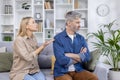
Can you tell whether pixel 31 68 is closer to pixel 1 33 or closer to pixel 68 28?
pixel 68 28

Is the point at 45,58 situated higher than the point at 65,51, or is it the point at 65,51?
the point at 65,51

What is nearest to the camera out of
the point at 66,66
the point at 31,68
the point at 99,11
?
the point at 66,66

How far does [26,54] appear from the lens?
267cm

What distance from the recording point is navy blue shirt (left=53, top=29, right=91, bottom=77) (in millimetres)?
2575

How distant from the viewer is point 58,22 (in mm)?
6043

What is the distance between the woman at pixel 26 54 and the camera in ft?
8.83

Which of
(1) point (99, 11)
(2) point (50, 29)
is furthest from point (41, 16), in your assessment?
(1) point (99, 11)

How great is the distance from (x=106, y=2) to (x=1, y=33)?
2.92 meters

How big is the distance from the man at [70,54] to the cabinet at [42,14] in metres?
3.09

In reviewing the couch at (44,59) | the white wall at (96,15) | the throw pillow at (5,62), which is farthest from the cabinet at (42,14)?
the throw pillow at (5,62)

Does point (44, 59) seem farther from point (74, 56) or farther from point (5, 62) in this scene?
point (74, 56)

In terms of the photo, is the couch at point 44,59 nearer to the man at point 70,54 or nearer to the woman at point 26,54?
the woman at point 26,54

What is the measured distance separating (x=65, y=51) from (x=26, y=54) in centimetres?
48

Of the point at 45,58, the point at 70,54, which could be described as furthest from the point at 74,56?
the point at 45,58
